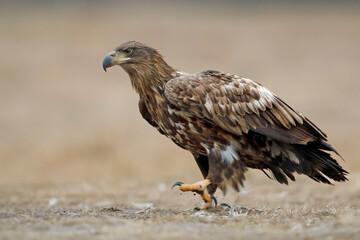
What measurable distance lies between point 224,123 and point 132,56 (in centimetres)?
155

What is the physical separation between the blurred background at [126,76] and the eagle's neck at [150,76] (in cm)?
673

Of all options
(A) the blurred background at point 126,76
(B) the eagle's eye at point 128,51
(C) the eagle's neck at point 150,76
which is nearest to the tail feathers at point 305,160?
(C) the eagle's neck at point 150,76

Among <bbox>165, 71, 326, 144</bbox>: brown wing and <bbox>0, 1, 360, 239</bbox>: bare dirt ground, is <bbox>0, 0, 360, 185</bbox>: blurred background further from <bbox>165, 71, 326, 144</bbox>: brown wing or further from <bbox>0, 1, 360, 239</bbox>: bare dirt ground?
<bbox>165, 71, 326, 144</bbox>: brown wing

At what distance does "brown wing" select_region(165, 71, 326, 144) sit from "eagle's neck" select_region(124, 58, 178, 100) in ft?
0.83

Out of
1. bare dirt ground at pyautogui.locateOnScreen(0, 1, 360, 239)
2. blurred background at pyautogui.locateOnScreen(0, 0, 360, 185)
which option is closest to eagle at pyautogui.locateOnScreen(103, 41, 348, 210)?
bare dirt ground at pyautogui.locateOnScreen(0, 1, 360, 239)

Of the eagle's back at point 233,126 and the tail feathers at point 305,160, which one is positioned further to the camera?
the tail feathers at point 305,160

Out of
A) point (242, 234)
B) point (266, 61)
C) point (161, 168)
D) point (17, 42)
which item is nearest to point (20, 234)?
point (242, 234)

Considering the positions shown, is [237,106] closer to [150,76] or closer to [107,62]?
[150,76]

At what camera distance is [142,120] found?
22.4 meters

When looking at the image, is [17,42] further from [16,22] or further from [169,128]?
[169,128]

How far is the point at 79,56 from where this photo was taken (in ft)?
94.4

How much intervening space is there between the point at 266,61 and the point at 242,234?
2327 cm

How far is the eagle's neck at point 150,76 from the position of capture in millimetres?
7621

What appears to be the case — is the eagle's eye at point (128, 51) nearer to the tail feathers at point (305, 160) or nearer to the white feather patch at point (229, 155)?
the white feather patch at point (229, 155)
